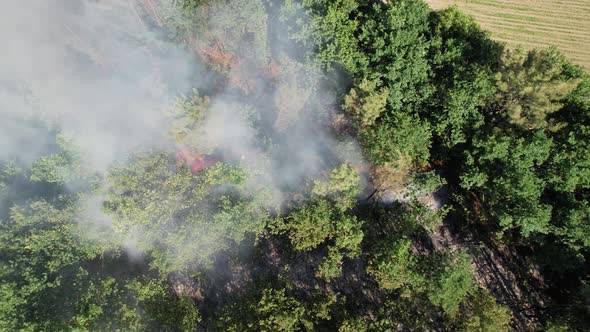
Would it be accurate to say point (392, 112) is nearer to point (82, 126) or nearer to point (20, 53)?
point (82, 126)

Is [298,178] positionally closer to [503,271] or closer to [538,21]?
[503,271]

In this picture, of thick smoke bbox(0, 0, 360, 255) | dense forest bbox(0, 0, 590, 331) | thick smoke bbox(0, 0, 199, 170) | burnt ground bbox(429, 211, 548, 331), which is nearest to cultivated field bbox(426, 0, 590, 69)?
dense forest bbox(0, 0, 590, 331)

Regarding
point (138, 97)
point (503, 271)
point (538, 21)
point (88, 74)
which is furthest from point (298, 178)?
point (538, 21)

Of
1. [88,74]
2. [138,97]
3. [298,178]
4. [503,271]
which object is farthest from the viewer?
[88,74]

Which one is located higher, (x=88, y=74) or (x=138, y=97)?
(x=88, y=74)

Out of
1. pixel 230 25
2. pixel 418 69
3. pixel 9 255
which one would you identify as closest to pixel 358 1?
pixel 418 69

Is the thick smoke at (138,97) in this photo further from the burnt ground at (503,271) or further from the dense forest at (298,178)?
the burnt ground at (503,271)
